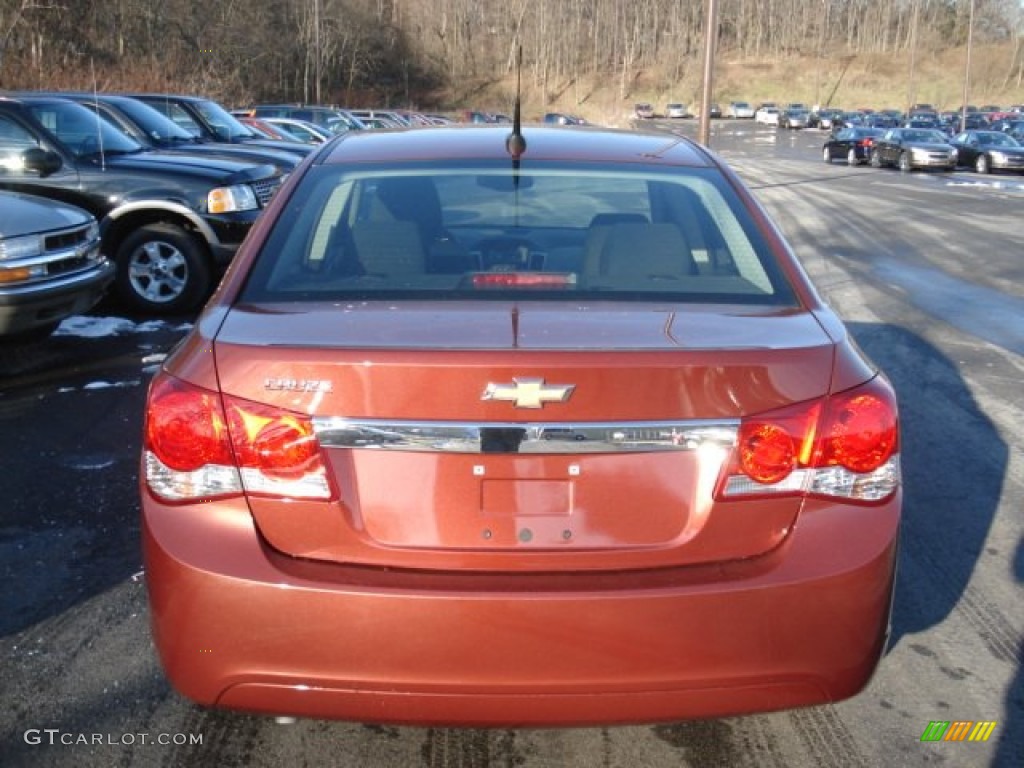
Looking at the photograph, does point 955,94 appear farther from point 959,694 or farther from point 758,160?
point 959,694

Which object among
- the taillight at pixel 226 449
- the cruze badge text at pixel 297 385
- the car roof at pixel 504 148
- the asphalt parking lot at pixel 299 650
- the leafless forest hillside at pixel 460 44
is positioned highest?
the leafless forest hillside at pixel 460 44

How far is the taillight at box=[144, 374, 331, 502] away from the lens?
7.76 ft

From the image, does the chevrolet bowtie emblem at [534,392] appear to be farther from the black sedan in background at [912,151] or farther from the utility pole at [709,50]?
the black sedan in background at [912,151]

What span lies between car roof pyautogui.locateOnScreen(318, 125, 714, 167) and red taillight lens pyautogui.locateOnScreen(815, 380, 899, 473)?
1349 millimetres

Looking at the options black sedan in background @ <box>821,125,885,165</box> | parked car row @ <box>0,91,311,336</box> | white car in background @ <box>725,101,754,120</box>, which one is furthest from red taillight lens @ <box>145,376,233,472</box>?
white car in background @ <box>725,101,754,120</box>

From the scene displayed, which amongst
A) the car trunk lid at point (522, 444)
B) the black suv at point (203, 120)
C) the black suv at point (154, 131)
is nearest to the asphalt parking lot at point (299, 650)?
the car trunk lid at point (522, 444)

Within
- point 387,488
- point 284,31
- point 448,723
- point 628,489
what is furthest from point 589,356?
point 284,31

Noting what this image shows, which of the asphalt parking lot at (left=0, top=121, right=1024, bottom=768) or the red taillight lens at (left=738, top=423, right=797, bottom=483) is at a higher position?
the red taillight lens at (left=738, top=423, right=797, bottom=483)

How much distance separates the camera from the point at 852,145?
39.0m

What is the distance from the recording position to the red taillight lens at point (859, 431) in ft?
7.97

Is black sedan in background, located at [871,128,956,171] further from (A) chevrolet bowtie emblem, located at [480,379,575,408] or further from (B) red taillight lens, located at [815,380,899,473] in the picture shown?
(A) chevrolet bowtie emblem, located at [480,379,575,408]

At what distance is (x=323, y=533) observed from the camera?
238 centimetres

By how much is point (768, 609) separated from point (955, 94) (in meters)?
113

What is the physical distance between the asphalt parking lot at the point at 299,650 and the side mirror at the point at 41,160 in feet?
4.31
